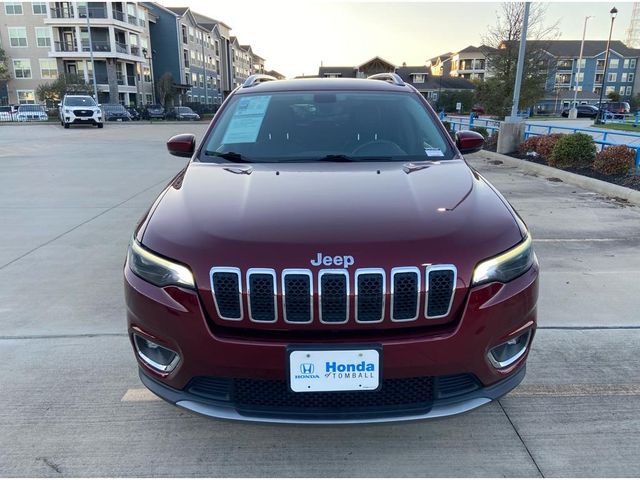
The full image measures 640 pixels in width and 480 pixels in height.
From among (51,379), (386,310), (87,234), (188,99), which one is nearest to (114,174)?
(87,234)

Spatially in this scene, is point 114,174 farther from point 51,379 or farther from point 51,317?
point 51,379

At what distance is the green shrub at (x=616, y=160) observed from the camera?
8.90 m

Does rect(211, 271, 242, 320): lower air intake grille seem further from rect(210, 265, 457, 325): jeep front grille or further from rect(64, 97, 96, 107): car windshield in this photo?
rect(64, 97, 96, 107): car windshield

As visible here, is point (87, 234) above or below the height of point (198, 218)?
below

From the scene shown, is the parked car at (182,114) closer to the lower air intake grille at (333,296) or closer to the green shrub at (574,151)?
the green shrub at (574,151)

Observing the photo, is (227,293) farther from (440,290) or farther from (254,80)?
(254,80)

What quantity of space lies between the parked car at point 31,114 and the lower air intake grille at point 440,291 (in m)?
41.5

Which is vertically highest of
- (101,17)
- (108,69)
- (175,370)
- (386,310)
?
(101,17)

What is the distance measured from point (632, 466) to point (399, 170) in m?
1.78

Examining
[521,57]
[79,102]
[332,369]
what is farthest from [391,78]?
[79,102]

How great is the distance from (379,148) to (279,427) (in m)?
1.88

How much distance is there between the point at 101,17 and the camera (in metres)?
50.4

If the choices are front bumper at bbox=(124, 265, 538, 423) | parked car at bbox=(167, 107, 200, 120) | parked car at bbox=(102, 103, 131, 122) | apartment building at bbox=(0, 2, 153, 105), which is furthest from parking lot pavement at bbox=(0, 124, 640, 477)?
apartment building at bbox=(0, 2, 153, 105)

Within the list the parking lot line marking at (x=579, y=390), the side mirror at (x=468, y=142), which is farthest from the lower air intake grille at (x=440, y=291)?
the side mirror at (x=468, y=142)
